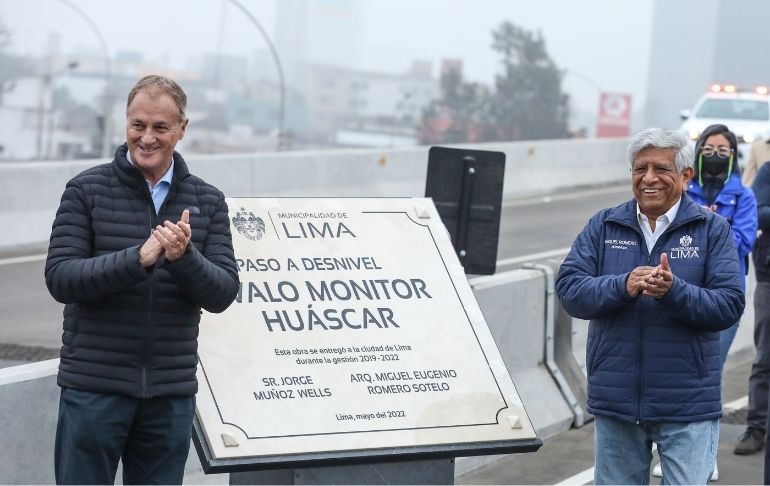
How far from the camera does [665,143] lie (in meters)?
5.18

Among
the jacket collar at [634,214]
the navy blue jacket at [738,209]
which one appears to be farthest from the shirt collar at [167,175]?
the navy blue jacket at [738,209]

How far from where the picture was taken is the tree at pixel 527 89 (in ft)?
302

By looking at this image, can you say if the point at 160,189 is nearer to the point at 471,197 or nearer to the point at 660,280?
the point at 660,280

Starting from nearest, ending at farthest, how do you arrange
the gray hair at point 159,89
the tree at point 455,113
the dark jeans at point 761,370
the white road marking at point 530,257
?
the gray hair at point 159,89
the dark jeans at point 761,370
the white road marking at point 530,257
the tree at point 455,113

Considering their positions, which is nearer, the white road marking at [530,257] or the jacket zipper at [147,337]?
the jacket zipper at [147,337]

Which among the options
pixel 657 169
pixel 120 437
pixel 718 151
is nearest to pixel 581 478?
pixel 718 151

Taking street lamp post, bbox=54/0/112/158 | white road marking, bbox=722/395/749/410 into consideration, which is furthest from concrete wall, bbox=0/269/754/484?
street lamp post, bbox=54/0/112/158

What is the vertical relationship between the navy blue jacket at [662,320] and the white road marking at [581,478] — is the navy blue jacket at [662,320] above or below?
above

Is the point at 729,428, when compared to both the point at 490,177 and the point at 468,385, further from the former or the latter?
the point at 468,385

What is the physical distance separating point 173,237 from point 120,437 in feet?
2.49

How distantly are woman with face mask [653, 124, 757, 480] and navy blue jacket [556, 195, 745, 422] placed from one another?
2859 millimetres

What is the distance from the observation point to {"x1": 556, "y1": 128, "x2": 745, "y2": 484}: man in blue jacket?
5113 mm

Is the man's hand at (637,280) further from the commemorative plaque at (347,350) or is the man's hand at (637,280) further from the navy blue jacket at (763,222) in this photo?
the navy blue jacket at (763,222)

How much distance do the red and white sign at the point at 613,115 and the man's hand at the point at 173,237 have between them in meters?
64.8
